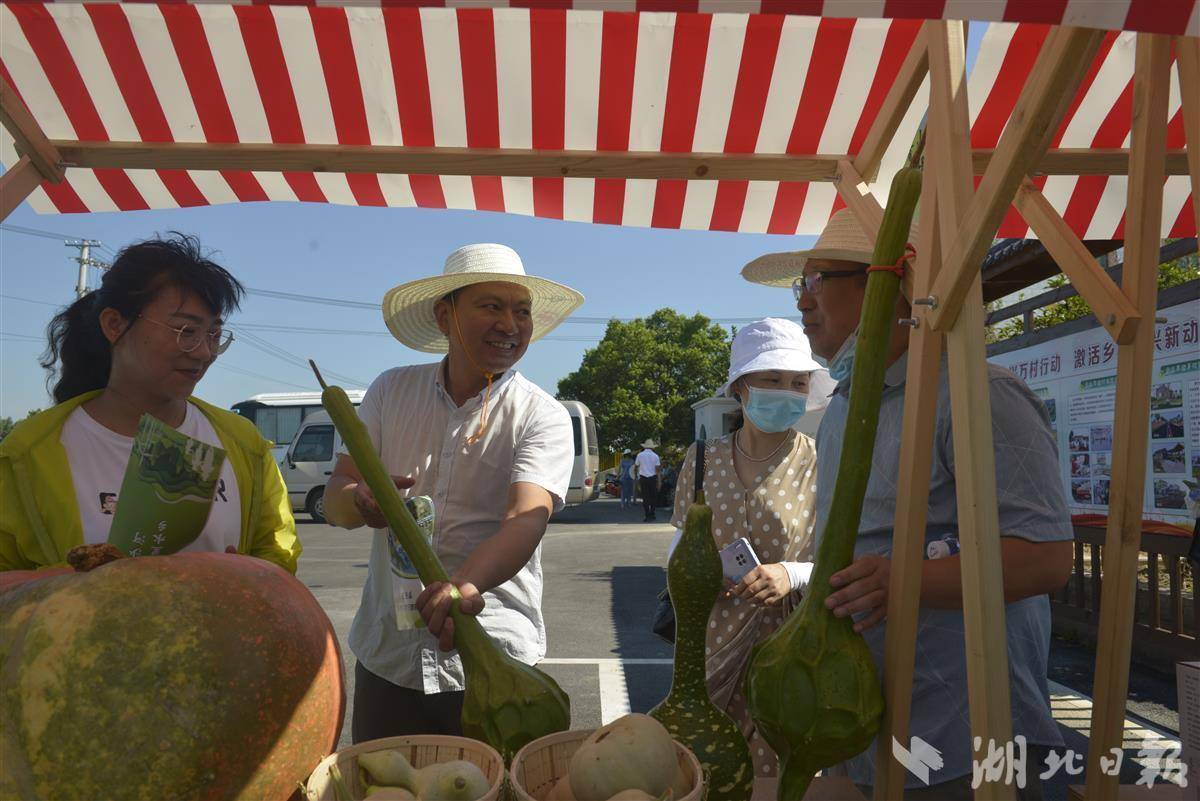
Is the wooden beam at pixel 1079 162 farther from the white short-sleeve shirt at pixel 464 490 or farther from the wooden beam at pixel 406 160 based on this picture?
the white short-sleeve shirt at pixel 464 490

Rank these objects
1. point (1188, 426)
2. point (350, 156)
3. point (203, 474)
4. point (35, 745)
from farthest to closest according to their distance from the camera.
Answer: point (1188, 426), point (350, 156), point (203, 474), point (35, 745)

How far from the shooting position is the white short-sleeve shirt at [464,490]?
2346mm

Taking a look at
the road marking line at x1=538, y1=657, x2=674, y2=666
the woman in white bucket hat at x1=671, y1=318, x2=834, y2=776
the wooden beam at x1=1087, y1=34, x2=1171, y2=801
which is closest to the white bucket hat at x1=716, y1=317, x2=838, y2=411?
the woman in white bucket hat at x1=671, y1=318, x2=834, y2=776

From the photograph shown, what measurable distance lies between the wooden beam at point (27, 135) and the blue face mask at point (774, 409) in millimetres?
2413

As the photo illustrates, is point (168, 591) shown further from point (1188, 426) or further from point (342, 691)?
point (1188, 426)

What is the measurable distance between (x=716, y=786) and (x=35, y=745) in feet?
3.04

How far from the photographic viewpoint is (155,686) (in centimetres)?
92

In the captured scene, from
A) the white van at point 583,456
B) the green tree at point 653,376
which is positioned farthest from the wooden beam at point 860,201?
the green tree at point 653,376

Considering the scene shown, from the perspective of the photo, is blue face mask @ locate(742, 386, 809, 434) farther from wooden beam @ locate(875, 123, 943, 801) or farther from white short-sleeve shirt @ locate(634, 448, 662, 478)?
white short-sleeve shirt @ locate(634, 448, 662, 478)

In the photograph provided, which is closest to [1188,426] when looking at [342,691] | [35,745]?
[342,691]

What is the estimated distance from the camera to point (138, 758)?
90cm

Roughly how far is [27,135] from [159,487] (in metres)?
1.52

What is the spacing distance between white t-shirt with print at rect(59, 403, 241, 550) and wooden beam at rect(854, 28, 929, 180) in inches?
70.6
